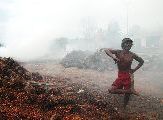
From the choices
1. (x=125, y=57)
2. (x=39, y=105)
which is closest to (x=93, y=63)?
(x=125, y=57)

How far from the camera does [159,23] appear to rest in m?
40.0

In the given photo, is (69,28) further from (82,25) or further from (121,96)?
(121,96)

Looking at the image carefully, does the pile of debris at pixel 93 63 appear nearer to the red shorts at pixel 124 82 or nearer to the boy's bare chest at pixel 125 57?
the boy's bare chest at pixel 125 57

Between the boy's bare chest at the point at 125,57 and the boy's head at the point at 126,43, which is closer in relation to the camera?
the boy's head at the point at 126,43

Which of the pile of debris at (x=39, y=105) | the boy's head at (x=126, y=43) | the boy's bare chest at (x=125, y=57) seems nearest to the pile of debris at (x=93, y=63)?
the boy's bare chest at (x=125, y=57)

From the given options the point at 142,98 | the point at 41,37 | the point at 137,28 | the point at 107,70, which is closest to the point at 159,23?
the point at 137,28

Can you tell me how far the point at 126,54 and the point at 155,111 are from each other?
5.44 ft

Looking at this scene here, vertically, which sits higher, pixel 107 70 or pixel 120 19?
pixel 120 19

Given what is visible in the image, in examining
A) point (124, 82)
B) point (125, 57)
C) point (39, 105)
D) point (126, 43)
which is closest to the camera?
point (39, 105)

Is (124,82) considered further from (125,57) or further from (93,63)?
(93,63)

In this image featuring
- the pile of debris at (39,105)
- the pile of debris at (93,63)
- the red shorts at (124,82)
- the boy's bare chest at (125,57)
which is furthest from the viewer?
the pile of debris at (93,63)

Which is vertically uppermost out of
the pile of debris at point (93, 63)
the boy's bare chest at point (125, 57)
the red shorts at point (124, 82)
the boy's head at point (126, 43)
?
the boy's head at point (126, 43)

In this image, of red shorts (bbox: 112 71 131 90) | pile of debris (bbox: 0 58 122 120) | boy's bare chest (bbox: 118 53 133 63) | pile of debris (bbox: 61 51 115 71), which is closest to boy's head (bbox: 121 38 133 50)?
boy's bare chest (bbox: 118 53 133 63)

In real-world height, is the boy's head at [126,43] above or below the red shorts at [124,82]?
above
